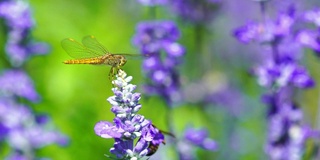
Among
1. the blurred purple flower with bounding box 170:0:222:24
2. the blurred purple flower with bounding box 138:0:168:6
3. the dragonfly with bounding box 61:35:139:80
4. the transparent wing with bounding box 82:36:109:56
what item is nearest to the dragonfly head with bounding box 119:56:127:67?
the dragonfly with bounding box 61:35:139:80

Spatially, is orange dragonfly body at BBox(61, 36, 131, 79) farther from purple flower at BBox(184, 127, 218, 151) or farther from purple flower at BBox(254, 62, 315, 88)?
purple flower at BBox(254, 62, 315, 88)

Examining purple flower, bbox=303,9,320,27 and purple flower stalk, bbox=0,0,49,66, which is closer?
purple flower, bbox=303,9,320,27

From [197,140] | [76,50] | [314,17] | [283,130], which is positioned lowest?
[76,50]

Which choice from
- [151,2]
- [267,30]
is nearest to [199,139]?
[267,30]

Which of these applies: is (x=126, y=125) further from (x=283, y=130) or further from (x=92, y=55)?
(x=283, y=130)

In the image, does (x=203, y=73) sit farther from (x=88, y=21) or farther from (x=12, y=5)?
(x=88, y=21)

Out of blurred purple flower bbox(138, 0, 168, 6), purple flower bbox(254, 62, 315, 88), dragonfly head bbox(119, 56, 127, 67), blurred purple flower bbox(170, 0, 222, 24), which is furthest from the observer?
blurred purple flower bbox(170, 0, 222, 24)
